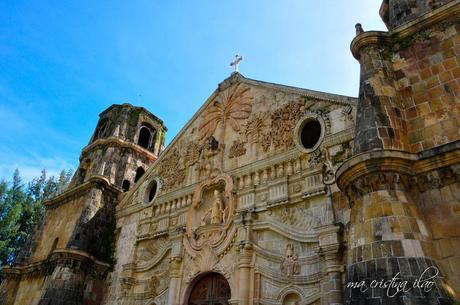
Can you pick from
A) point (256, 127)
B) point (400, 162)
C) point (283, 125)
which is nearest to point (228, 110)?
point (256, 127)

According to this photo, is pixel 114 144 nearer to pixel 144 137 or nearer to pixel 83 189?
pixel 144 137

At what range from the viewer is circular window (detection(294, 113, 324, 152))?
396 inches

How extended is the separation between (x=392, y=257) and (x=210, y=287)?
20.5ft

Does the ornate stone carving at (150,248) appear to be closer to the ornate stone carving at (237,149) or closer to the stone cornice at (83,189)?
the stone cornice at (83,189)

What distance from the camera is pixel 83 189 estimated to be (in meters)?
14.7

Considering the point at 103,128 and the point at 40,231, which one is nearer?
the point at 40,231

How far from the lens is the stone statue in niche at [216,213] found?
35.5ft

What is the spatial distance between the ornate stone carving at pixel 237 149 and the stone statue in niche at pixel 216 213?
1296 mm

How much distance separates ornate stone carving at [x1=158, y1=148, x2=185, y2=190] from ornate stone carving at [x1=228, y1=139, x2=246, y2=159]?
2.24 metres

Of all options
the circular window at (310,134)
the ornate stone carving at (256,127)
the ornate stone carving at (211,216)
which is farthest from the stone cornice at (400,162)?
the ornate stone carving at (256,127)

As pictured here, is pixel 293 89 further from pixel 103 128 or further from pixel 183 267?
pixel 103 128

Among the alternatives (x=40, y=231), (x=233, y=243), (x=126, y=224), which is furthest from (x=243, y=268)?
(x=40, y=231)

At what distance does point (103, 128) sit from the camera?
18.7 meters

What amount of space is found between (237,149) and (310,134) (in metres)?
2.48
